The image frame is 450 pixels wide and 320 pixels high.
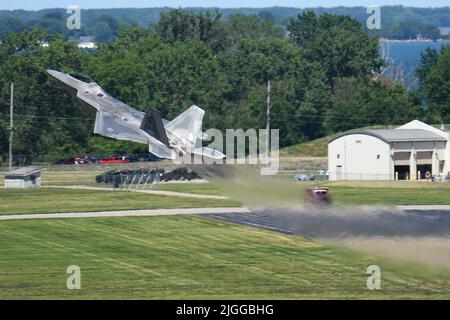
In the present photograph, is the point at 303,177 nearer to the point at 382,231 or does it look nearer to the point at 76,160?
the point at 76,160

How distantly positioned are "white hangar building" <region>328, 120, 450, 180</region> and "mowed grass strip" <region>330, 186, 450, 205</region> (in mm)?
13449

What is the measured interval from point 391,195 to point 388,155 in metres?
21.1

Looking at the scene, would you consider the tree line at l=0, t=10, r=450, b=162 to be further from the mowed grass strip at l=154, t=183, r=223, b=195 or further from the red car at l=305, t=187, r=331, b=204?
the red car at l=305, t=187, r=331, b=204

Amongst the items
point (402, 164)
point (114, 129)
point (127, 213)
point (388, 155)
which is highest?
point (114, 129)

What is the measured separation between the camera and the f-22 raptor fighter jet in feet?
227

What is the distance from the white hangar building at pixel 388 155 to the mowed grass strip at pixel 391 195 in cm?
1345

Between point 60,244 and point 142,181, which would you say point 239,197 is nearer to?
point 60,244

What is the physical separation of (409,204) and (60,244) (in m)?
34.9

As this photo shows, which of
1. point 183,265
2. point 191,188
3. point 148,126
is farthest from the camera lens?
point 191,188

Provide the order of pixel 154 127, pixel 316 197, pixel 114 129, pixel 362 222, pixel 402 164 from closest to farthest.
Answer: pixel 362 222 < pixel 154 127 < pixel 114 129 < pixel 316 197 < pixel 402 164

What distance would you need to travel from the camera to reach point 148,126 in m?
69.1

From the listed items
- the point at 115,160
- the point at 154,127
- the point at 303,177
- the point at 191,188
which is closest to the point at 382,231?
the point at 154,127

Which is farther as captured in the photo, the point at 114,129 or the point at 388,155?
the point at 388,155

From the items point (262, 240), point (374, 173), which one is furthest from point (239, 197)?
point (374, 173)
